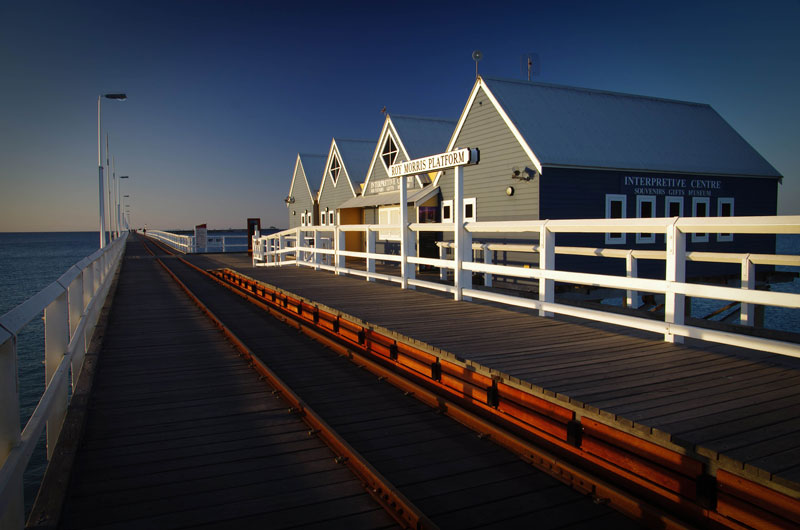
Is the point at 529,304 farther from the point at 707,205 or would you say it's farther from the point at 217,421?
the point at 707,205

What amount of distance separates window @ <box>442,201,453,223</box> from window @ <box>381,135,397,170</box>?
551 cm

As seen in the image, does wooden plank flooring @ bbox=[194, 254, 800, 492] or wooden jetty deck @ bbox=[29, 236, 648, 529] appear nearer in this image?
wooden plank flooring @ bbox=[194, 254, 800, 492]

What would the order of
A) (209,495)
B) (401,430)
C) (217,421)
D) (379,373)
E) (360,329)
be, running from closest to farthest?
(209,495)
(401,430)
(217,421)
(379,373)
(360,329)

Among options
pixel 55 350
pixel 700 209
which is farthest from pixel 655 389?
pixel 700 209

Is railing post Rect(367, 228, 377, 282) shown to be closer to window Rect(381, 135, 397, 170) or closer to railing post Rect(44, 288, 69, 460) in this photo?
railing post Rect(44, 288, 69, 460)

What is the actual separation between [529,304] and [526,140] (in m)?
9.93

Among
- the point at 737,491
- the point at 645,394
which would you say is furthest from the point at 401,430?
the point at 737,491

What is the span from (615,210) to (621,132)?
3135 mm

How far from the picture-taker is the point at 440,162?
917cm

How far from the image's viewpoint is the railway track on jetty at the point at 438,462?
3473mm

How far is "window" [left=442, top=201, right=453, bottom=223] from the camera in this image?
2011 cm

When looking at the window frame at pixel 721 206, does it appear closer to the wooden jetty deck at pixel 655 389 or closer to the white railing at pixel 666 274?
the white railing at pixel 666 274

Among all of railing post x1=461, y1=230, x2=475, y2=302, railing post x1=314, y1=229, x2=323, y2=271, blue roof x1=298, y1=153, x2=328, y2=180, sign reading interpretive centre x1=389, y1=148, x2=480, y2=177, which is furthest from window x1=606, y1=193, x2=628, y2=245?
blue roof x1=298, y1=153, x2=328, y2=180

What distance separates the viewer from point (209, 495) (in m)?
3.89
